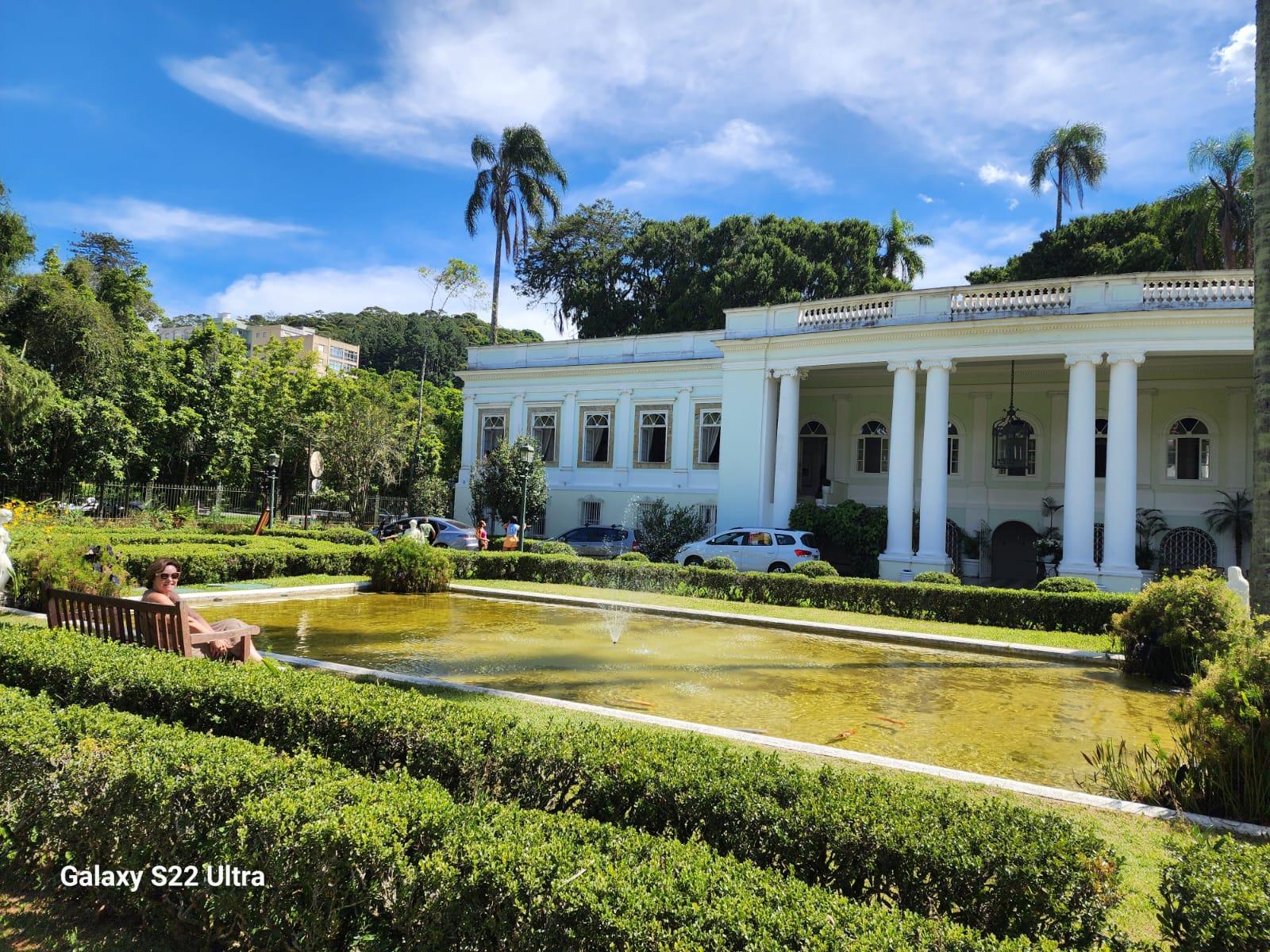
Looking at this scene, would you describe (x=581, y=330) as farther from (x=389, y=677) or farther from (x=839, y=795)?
(x=839, y=795)

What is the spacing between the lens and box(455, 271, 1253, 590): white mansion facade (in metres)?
21.3

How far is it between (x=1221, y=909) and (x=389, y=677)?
7.04m

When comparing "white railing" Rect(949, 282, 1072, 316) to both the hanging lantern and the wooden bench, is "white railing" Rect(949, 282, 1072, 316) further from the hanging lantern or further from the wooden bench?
the wooden bench

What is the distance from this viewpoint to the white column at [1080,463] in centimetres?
2114

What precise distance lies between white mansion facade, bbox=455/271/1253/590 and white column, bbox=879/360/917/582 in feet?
0.17

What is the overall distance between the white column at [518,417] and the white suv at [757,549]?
13.2m

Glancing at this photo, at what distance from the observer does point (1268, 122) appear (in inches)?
344

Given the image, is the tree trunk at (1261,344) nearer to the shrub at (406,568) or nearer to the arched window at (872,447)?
the shrub at (406,568)

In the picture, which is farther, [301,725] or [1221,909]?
[301,725]

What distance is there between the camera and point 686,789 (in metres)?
3.79

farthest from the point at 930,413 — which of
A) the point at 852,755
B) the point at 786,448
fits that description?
the point at 852,755

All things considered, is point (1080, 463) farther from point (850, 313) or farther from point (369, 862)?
point (369, 862)

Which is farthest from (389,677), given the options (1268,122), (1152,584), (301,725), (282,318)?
(282,318)

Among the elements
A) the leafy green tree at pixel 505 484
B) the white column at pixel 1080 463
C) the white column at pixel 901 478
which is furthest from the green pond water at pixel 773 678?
the leafy green tree at pixel 505 484
